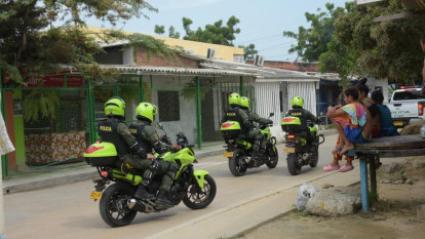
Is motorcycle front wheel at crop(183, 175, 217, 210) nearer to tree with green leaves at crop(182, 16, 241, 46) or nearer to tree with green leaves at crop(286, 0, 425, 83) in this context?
tree with green leaves at crop(286, 0, 425, 83)

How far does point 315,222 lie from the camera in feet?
23.1

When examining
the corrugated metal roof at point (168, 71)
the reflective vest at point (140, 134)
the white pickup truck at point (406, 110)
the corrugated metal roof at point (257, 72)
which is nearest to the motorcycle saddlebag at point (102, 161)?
→ the reflective vest at point (140, 134)

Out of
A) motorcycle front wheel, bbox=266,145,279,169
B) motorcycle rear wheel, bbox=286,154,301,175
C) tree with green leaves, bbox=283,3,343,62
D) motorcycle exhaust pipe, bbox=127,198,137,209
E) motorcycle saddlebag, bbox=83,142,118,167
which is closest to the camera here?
motorcycle saddlebag, bbox=83,142,118,167

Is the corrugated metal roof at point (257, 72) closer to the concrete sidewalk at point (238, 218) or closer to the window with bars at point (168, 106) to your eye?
the window with bars at point (168, 106)

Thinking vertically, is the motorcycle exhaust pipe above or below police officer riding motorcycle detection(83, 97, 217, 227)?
below

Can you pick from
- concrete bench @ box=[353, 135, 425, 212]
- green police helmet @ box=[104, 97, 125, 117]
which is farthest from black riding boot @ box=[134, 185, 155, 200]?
concrete bench @ box=[353, 135, 425, 212]

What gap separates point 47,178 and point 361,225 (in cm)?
818

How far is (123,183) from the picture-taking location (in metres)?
7.88

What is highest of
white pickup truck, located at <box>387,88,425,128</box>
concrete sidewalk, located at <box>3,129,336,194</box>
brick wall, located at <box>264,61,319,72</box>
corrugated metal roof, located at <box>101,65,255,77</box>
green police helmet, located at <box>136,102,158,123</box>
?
brick wall, located at <box>264,61,319,72</box>

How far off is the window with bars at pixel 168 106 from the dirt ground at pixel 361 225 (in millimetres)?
12419

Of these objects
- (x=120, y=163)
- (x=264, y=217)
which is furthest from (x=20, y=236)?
(x=264, y=217)

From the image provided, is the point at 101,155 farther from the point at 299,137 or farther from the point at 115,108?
the point at 299,137

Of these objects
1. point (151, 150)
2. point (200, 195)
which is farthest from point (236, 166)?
point (151, 150)

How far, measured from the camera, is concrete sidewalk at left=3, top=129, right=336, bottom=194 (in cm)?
1227
